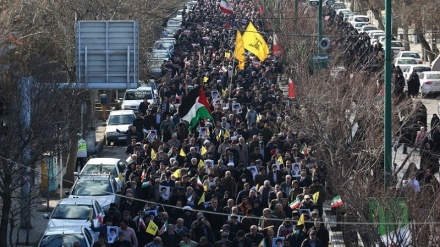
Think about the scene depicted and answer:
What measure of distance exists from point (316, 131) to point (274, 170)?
1537mm

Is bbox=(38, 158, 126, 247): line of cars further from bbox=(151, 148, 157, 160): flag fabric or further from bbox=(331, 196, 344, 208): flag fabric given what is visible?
bbox=(331, 196, 344, 208): flag fabric

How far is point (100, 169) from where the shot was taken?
3106cm

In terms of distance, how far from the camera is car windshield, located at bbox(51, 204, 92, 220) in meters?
25.8

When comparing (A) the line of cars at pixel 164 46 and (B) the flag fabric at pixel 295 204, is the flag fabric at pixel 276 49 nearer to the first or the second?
(A) the line of cars at pixel 164 46

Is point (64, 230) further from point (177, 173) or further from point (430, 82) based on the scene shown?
point (430, 82)

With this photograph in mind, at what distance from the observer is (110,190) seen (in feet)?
94.3

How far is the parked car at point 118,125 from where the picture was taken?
4066cm

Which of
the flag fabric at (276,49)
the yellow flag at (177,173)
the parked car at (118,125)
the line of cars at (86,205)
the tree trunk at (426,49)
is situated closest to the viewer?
the line of cars at (86,205)

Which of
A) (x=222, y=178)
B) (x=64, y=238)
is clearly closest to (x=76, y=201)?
(x=64, y=238)

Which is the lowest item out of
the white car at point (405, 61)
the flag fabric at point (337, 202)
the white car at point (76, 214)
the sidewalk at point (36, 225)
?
the sidewalk at point (36, 225)

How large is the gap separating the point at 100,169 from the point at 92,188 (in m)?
2.36

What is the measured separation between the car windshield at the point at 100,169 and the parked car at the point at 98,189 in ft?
4.72

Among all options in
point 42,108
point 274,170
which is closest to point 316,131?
point 274,170

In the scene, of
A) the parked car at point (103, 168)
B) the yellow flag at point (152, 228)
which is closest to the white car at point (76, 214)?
the yellow flag at point (152, 228)
